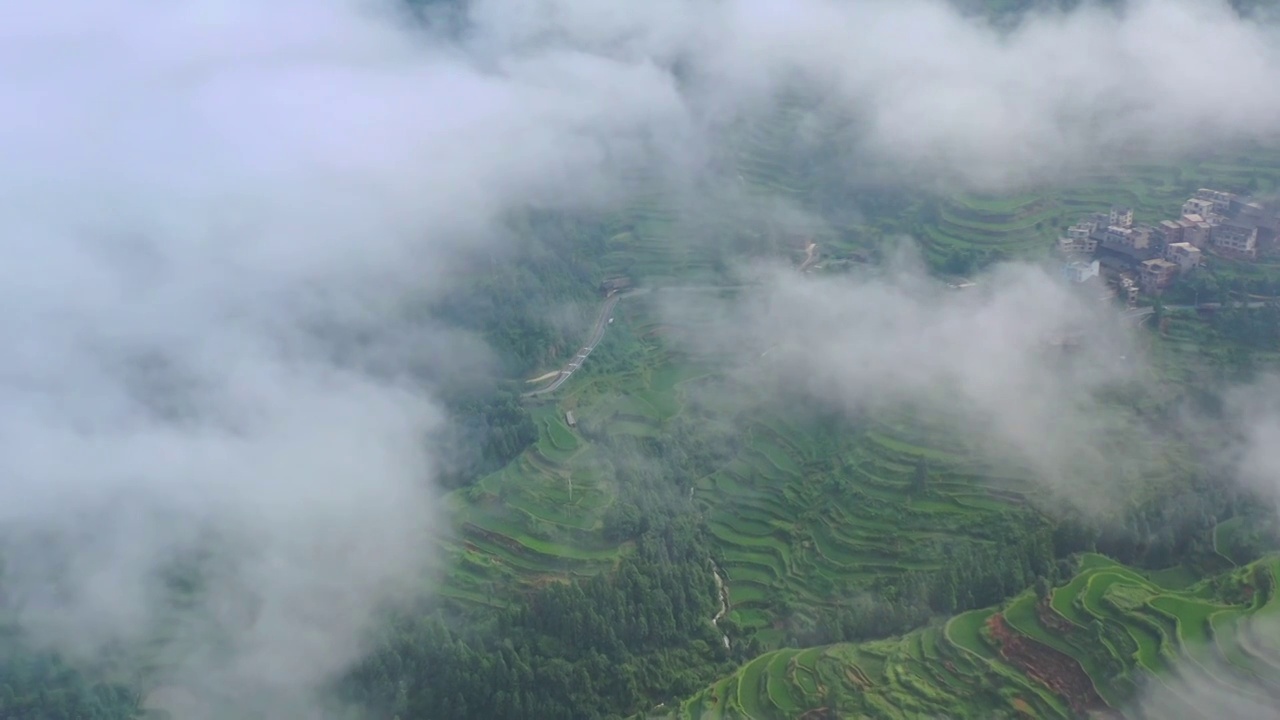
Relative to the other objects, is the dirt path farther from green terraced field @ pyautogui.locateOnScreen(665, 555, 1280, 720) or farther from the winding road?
the winding road

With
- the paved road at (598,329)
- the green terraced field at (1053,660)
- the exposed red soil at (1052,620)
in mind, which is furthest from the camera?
the paved road at (598,329)

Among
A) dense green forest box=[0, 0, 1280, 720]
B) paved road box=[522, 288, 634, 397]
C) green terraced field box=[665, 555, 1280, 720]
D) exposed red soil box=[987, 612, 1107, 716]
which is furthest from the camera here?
paved road box=[522, 288, 634, 397]

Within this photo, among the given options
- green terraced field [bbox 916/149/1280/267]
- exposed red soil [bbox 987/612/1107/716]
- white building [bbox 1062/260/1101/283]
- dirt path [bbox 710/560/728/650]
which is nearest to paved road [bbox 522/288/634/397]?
dirt path [bbox 710/560/728/650]

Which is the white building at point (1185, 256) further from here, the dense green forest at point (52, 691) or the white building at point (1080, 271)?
the dense green forest at point (52, 691)

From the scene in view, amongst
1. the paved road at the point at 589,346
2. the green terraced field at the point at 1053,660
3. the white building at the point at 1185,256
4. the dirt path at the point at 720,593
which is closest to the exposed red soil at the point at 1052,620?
the green terraced field at the point at 1053,660

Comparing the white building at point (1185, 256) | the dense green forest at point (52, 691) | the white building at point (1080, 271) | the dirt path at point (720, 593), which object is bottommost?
the dense green forest at point (52, 691)

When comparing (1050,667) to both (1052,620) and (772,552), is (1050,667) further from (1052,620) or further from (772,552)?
(772,552)

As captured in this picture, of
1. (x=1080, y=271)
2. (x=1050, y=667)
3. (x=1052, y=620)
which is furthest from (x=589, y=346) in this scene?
(x=1050, y=667)
